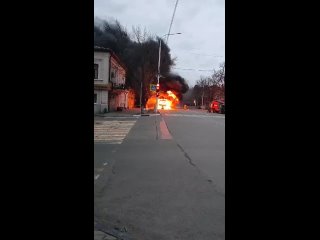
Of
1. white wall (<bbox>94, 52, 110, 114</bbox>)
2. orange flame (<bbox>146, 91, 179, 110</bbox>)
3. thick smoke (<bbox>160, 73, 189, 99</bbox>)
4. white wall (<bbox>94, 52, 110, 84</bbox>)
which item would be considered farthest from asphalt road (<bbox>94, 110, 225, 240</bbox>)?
thick smoke (<bbox>160, 73, 189, 99</bbox>)

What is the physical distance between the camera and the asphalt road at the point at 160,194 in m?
4.98

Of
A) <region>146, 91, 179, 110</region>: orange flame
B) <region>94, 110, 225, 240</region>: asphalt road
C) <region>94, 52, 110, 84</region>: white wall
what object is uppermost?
<region>94, 52, 110, 84</region>: white wall

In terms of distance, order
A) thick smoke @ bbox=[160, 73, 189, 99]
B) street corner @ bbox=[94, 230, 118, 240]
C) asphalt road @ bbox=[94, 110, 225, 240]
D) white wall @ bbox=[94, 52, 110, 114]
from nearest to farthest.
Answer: street corner @ bbox=[94, 230, 118, 240]
asphalt road @ bbox=[94, 110, 225, 240]
white wall @ bbox=[94, 52, 110, 114]
thick smoke @ bbox=[160, 73, 189, 99]

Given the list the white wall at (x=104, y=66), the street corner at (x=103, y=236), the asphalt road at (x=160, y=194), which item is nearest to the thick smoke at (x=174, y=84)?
the white wall at (x=104, y=66)

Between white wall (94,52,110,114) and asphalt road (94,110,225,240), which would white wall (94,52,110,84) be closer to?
white wall (94,52,110,114)

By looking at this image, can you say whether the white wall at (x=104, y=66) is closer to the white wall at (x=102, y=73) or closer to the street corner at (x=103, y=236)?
the white wall at (x=102, y=73)

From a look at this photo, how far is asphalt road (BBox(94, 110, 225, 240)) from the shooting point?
4984mm

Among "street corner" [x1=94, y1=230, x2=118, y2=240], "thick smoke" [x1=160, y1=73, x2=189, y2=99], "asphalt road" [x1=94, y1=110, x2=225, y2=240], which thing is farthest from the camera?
"thick smoke" [x1=160, y1=73, x2=189, y2=99]

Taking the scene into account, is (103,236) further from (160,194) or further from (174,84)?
(174,84)

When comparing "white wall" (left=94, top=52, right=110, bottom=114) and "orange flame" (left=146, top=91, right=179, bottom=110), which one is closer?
Answer: "white wall" (left=94, top=52, right=110, bottom=114)
